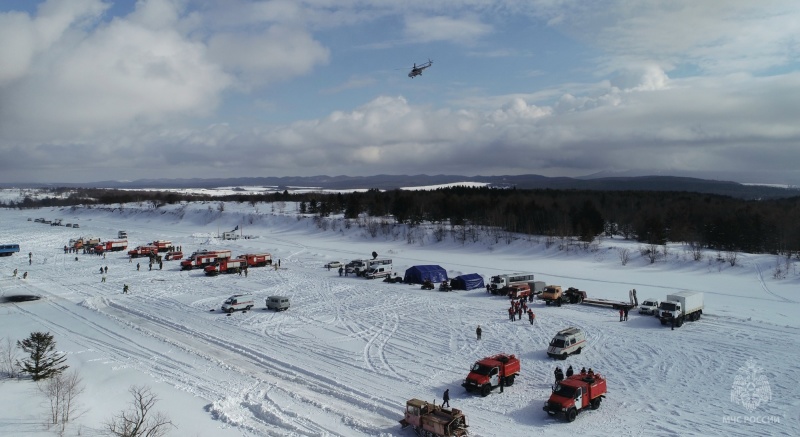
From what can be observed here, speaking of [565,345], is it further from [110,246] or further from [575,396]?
[110,246]

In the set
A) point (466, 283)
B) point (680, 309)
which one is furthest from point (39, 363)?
point (680, 309)

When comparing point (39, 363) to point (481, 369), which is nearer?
point (481, 369)

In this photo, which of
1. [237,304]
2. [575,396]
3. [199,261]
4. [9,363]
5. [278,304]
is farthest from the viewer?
[199,261]

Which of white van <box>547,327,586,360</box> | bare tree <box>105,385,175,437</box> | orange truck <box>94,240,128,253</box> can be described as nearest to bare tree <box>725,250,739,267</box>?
white van <box>547,327,586,360</box>

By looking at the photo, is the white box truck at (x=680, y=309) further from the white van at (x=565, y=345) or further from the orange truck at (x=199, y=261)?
the orange truck at (x=199, y=261)

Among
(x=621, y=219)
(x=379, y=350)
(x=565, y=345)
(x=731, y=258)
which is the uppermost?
(x=621, y=219)

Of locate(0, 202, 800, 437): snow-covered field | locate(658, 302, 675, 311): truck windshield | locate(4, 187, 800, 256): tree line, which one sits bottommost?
locate(0, 202, 800, 437): snow-covered field

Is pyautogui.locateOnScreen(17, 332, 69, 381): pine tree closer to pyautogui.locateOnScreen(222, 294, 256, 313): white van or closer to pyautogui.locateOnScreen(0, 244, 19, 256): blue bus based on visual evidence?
pyautogui.locateOnScreen(222, 294, 256, 313): white van
